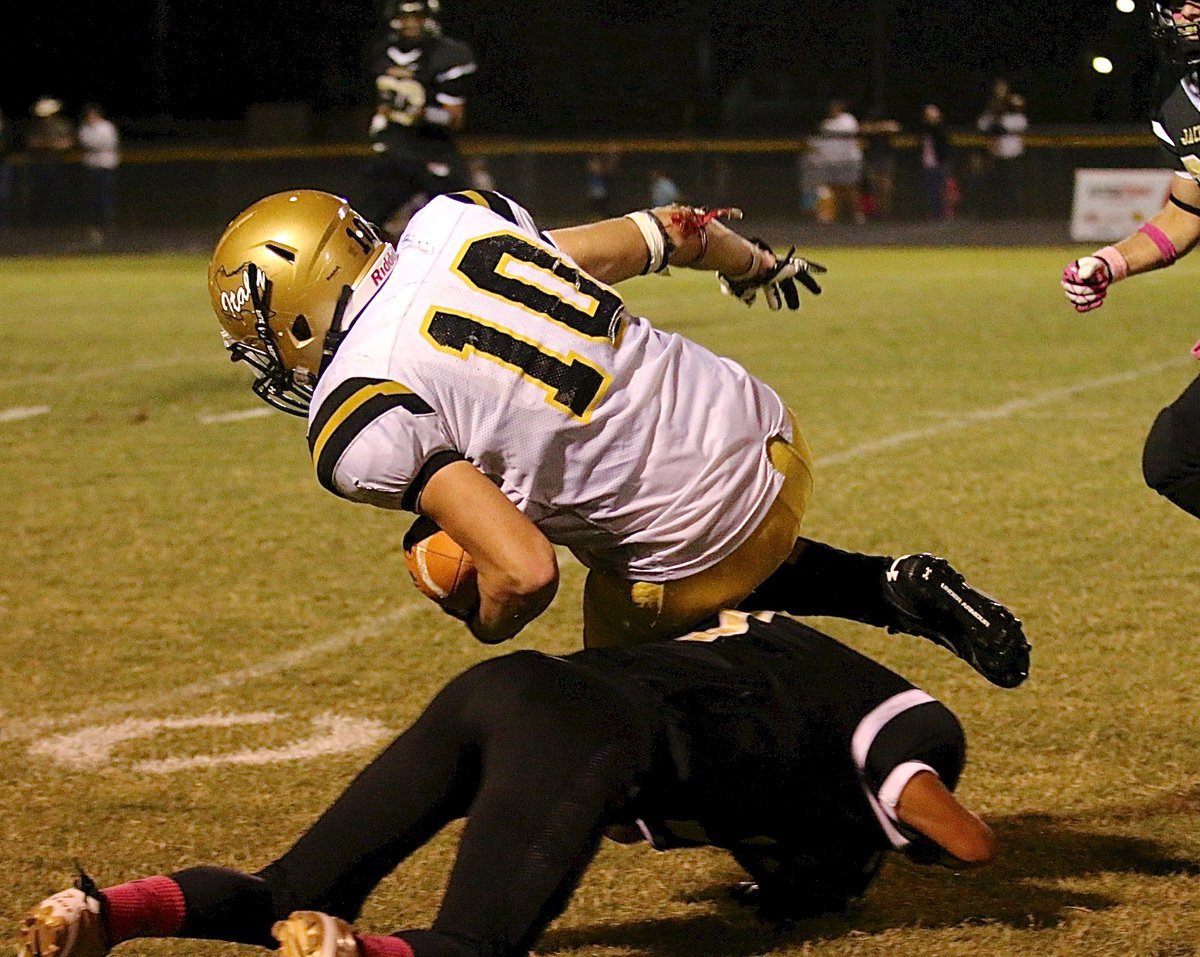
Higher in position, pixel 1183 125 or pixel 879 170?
pixel 1183 125

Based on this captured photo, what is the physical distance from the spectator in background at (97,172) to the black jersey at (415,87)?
Answer: 981 centimetres

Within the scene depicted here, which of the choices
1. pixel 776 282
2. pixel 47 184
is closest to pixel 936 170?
pixel 47 184

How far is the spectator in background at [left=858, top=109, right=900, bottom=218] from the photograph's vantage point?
2167 centimetres

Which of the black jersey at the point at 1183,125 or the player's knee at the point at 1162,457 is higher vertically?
the black jersey at the point at 1183,125

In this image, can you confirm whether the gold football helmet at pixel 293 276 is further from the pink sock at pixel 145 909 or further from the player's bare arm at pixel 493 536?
the pink sock at pixel 145 909

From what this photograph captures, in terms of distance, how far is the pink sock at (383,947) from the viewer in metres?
2.29

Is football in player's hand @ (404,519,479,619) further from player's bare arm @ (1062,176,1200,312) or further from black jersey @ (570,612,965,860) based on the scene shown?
player's bare arm @ (1062,176,1200,312)

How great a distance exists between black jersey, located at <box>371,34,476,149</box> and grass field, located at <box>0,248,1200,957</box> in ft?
10.3

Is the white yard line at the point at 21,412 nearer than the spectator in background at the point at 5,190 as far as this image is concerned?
Yes

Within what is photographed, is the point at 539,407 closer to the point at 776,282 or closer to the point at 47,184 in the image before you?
the point at 776,282

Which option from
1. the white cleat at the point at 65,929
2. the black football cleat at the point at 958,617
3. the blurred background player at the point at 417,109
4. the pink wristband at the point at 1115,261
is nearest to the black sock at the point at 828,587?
the black football cleat at the point at 958,617

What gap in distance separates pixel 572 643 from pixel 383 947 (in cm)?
239

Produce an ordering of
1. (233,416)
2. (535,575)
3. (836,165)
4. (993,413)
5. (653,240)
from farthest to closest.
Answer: (836,165)
(233,416)
(993,413)
(653,240)
(535,575)

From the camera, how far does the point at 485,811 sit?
2.49 metres
